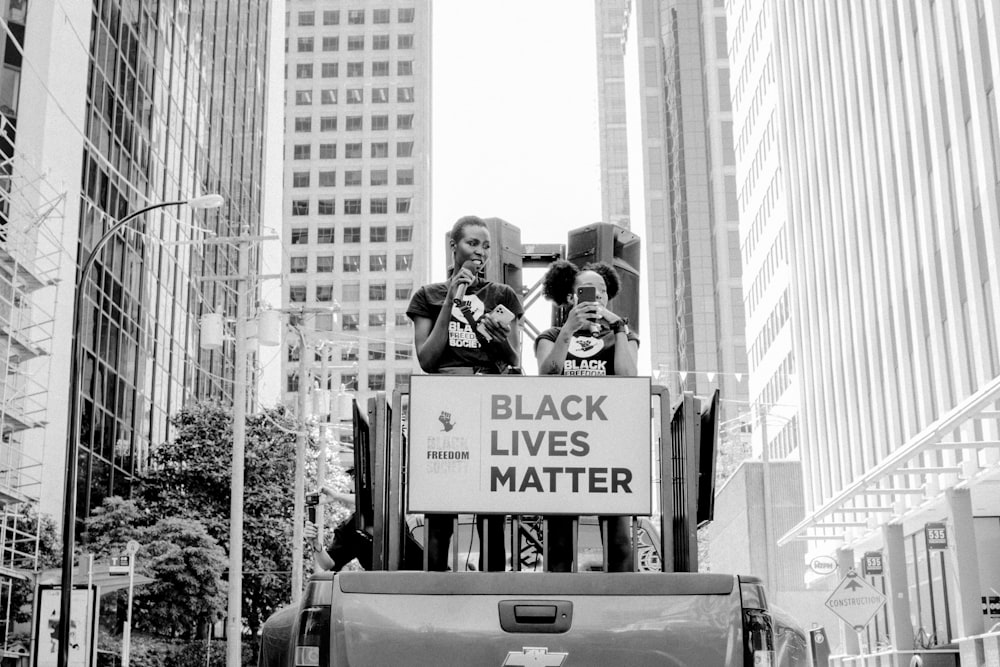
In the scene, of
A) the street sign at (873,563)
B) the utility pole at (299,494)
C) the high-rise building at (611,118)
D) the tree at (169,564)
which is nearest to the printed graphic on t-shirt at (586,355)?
the utility pole at (299,494)

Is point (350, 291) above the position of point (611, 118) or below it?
below

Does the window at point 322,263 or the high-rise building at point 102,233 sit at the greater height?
the window at point 322,263

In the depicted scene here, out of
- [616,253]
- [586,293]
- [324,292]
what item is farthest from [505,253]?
[324,292]

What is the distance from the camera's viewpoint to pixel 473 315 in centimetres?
802

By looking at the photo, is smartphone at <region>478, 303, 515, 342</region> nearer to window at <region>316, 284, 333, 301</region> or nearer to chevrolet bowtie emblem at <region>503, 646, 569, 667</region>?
chevrolet bowtie emblem at <region>503, 646, 569, 667</region>

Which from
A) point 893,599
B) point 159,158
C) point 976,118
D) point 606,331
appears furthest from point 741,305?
point 606,331

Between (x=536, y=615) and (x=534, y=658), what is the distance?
16 centimetres

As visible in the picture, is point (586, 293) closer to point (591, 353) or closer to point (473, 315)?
point (591, 353)

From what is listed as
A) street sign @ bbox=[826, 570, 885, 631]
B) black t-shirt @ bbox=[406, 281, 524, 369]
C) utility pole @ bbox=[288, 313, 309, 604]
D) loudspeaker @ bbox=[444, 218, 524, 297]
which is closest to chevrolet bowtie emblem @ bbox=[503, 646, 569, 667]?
black t-shirt @ bbox=[406, 281, 524, 369]

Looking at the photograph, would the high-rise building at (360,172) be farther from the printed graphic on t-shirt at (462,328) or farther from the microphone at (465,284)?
the printed graphic on t-shirt at (462,328)

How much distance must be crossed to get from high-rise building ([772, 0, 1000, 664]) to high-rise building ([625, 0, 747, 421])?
71357 millimetres

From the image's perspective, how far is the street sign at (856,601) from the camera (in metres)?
21.3

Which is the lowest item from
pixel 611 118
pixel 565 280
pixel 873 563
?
pixel 873 563

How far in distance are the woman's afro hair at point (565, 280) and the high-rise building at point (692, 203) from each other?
337 ft
